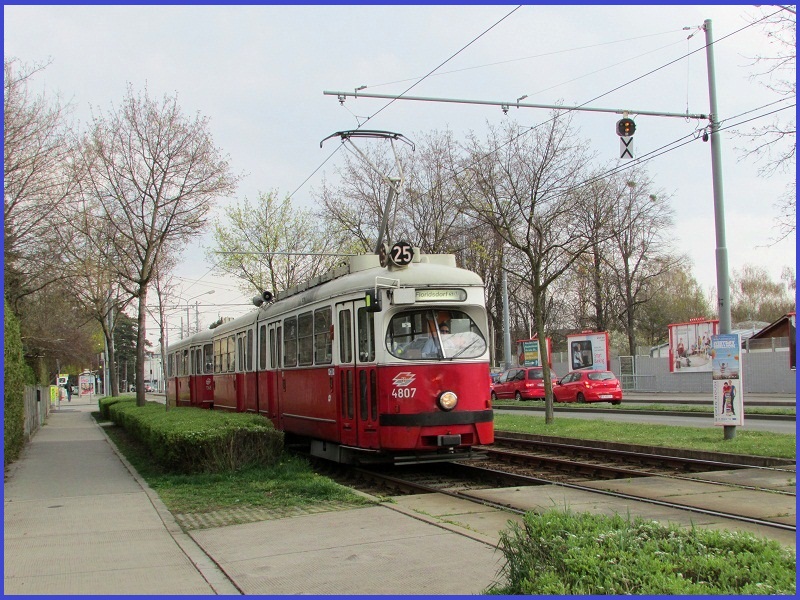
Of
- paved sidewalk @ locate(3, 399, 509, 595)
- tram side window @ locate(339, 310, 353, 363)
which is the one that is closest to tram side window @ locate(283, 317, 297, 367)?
tram side window @ locate(339, 310, 353, 363)

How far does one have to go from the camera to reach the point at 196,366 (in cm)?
2830

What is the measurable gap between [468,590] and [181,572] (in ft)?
8.56

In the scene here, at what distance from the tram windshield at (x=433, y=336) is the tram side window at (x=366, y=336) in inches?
11.3

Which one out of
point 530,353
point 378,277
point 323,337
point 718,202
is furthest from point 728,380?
point 530,353

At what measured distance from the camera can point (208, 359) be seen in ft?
86.0

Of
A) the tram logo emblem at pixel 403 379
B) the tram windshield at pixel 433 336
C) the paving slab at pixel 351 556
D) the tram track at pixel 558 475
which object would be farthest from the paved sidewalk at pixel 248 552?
the tram windshield at pixel 433 336

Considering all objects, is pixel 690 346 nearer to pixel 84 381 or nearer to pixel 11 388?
pixel 11 388

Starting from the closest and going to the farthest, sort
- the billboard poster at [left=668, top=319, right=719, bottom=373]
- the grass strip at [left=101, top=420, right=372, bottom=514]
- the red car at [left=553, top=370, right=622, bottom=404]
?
the grass strip at [left=101, top=420, right=372, bottom=514], the red car at [left=553, top=370, right=622, bottom=404], the billboard poster at [left=668, top=319, right=719, bottom=373]

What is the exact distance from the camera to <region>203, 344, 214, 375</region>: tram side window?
84.2 ft

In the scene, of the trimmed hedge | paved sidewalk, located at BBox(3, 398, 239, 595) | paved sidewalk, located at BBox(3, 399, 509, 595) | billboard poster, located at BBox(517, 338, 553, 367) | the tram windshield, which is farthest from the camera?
billboard poster, located at BBox(517, 338, 553, 367)

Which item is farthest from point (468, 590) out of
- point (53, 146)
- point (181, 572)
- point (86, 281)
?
point (86, 281)

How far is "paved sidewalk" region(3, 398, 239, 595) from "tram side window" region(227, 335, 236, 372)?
22.0 ft

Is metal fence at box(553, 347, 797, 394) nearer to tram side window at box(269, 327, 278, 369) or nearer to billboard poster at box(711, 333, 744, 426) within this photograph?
billboard poster at box(711, 333, 744, 426)

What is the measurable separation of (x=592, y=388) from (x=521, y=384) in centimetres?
569
